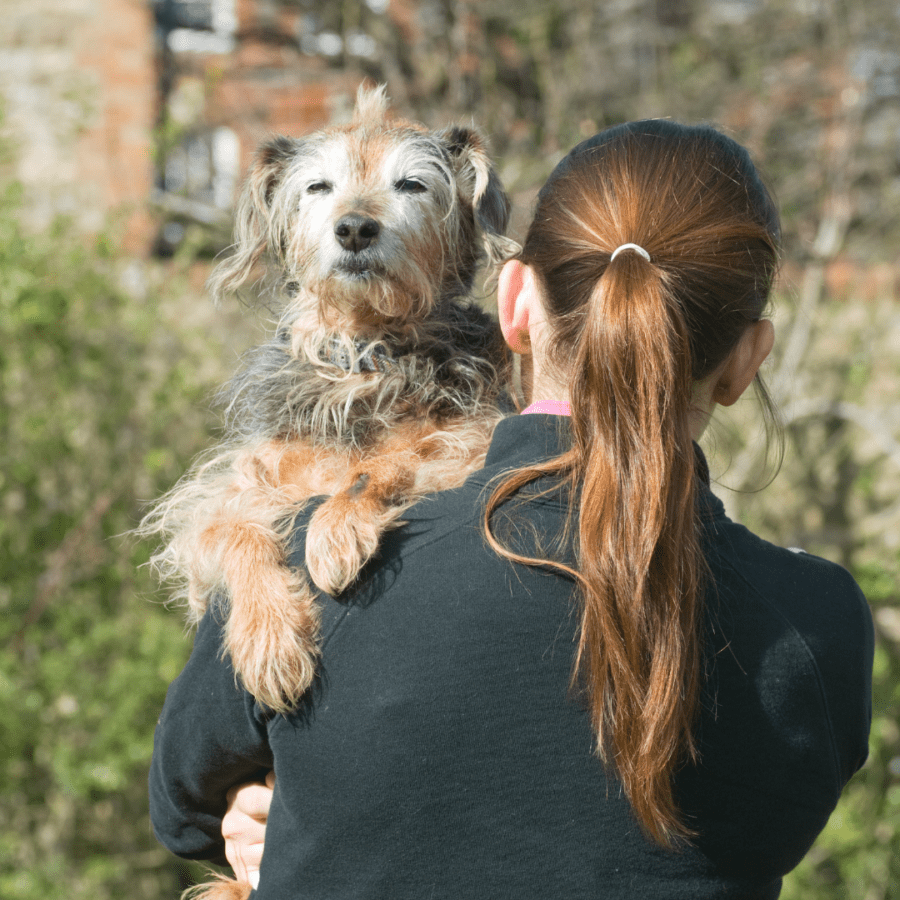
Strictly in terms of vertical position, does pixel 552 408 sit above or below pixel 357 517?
above

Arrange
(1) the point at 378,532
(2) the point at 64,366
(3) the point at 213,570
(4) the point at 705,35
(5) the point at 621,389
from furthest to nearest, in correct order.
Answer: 1. (4) the point at 705,35
2. (2) the point at 64,366
3. (3) the point at 213,570
4. (1) the point at 378,532
5. (5) the point at 621,389

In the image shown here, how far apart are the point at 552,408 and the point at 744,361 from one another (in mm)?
354

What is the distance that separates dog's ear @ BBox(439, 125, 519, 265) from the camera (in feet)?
7.66

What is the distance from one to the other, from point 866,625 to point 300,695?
2.90 feet

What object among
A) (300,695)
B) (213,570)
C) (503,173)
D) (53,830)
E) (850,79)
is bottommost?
(53,830)

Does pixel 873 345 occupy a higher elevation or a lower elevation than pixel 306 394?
lower

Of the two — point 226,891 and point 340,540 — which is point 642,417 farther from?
point 226,891

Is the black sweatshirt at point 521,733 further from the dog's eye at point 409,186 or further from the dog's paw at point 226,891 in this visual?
the dog's eye at point 409,186

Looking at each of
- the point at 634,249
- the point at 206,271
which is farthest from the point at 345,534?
the point at 206,271

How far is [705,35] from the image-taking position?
553cm

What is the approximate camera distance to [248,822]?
1571mm

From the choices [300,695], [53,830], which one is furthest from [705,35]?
[53,830]

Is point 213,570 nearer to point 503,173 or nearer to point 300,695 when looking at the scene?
point 300,695

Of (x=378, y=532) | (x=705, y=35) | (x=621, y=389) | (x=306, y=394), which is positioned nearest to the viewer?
(x=621, y=389)
